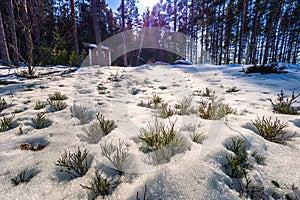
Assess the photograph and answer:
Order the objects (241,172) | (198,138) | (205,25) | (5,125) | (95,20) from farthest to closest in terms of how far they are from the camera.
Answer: (205,25) → (95,20) → (5,125) → (198,138) → (241,172)

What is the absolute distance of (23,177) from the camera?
1020 millimetres

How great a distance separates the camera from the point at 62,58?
37.2ft

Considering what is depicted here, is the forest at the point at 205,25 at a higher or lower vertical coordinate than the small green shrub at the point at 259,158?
higher

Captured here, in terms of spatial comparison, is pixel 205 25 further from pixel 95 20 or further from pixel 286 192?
pixel 286 192

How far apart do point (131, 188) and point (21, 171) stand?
0.87 m

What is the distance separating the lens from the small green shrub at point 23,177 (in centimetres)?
100

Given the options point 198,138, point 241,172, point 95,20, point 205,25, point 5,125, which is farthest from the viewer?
point 205,25

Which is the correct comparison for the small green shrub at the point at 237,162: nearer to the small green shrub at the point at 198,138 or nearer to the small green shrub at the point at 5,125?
the small green shrub at the point at 198,138

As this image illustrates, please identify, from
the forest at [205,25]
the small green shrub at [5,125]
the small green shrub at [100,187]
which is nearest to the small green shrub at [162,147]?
the small green shrub at [100,187]

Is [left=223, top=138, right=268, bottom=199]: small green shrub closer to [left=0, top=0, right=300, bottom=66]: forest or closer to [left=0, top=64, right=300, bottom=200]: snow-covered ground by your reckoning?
[left=0, top=64, right=300, bottom=200]: snow-covered ground

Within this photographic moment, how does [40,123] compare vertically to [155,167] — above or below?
above

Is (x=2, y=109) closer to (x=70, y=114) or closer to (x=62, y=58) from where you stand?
(x=70, y=114)

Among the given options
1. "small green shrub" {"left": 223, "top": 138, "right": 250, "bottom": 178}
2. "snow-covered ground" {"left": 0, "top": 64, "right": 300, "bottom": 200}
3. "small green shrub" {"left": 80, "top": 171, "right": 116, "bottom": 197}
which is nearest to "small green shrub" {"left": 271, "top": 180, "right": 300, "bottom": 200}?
"snow-covered ground" {"left": 0, "top": 64, "right": 300, "bottom": 200}

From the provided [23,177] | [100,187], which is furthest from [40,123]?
[100,187]
